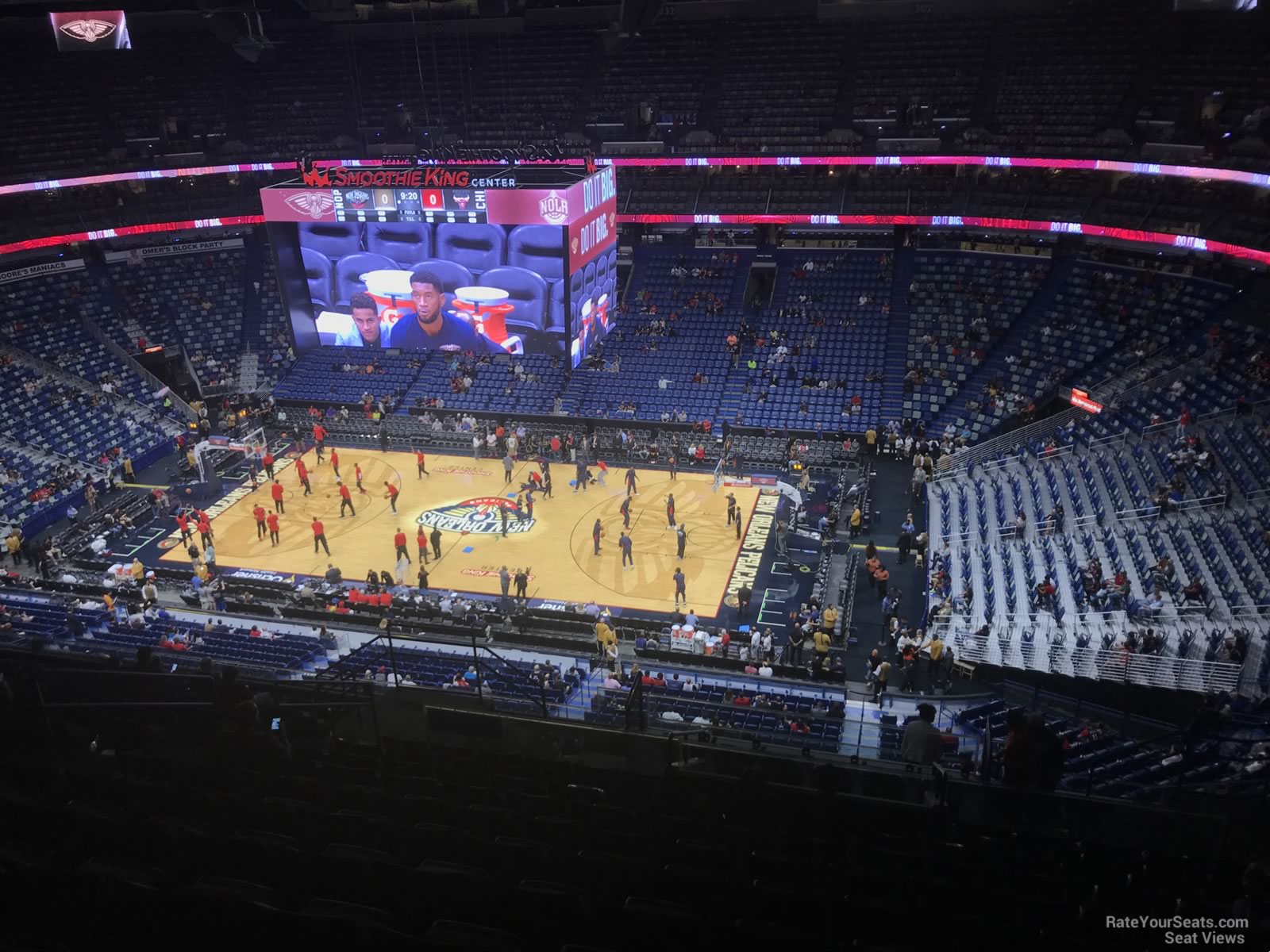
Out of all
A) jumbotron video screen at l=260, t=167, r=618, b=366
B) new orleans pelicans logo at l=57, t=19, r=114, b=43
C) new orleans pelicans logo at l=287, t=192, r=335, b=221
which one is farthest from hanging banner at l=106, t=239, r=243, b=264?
new orleans pelicans logo at l=287, t=192, r=335, b=221

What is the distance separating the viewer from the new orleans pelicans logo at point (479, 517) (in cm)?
3117

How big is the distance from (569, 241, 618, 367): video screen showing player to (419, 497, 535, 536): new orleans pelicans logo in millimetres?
6084

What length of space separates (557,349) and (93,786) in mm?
26093

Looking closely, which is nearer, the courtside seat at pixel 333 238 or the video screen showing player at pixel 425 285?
the video screen showing player at pixel 425 285

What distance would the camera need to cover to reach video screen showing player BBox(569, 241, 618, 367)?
3316 cm

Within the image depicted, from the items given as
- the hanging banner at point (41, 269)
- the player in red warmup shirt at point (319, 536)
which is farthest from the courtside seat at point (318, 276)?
the hanging banner at point (41, 269)

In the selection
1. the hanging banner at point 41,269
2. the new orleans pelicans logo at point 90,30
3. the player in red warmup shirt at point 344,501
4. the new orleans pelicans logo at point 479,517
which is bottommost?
the new orleans pelicans logo at point 479,517

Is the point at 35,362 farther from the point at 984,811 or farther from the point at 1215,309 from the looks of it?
the point at 1215,309

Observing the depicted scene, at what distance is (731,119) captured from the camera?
145 feet

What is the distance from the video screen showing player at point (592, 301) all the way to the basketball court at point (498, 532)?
501cm

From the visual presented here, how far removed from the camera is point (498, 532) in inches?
1217
